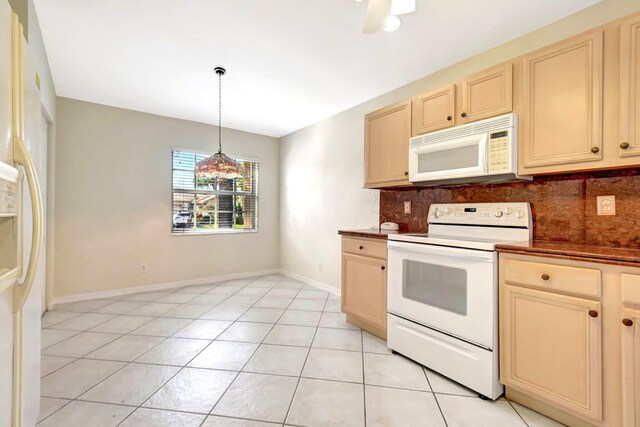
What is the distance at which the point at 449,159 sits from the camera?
215 centimetres

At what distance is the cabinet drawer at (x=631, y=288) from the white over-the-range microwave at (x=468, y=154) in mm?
808

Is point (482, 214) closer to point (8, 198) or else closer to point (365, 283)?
point (365, 283)

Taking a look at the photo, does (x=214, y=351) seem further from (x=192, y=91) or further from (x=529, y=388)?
(x=192, y=91)

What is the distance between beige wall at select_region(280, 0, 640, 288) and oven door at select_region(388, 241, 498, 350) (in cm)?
118

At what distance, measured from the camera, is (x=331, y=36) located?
2199mm

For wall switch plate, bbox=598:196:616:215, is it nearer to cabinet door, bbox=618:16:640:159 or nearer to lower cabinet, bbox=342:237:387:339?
cabinet door, bbox=618:16:640:159

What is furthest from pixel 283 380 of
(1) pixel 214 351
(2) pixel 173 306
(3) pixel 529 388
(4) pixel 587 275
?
(2) pixel 173 306

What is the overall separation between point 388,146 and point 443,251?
3.91 feet

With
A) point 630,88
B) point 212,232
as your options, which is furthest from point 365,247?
point 212,232

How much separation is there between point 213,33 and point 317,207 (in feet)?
8.28

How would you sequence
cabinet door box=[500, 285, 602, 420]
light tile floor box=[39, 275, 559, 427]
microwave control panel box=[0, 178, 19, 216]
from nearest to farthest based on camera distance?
microwave control panel box=[0, 178, 19, 216] < cabinet door box=[500, 285, 602, 420] < light tile floor box=[39, 275, 559, 427]

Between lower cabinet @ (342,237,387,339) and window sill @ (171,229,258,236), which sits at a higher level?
window sill @ (171,229,258,236)

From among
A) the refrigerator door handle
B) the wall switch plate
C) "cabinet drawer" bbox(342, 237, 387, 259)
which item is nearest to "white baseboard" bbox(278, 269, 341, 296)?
"cabinet drawer" bbox(342, 237, 387, 259)

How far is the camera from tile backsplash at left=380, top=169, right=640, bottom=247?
5.42ft
